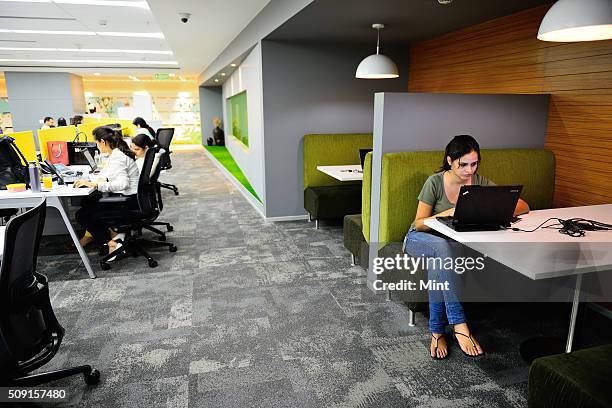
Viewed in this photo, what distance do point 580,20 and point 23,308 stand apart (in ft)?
8.97

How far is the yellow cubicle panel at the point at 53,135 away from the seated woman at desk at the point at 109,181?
1355 mm

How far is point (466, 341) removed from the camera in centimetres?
247

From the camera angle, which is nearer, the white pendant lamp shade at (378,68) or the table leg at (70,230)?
the table leg at (70,230)

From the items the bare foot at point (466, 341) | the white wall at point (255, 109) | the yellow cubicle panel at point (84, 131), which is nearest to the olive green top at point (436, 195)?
the bare foot at point (466, 341)

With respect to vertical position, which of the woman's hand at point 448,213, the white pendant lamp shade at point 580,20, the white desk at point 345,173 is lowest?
the white desk at point 345,173

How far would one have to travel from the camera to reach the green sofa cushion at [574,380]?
1440 millimetres

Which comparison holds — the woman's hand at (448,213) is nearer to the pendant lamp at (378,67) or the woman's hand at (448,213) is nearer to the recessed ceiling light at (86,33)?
the pendant lamp at (378,67)

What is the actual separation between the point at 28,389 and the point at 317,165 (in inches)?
152

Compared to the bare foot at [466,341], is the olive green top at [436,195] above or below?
above

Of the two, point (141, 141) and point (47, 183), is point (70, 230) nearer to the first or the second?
point (47, 183)

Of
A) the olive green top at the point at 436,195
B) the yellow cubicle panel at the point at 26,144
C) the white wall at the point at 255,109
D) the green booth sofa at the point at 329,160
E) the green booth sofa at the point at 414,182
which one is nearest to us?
the olive green top at the point at 436,195

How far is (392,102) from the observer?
2.97m

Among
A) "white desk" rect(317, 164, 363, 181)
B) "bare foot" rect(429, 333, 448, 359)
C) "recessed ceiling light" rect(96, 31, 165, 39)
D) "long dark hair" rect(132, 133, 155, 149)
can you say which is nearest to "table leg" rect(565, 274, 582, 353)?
"bare foot" rect(429, 333, 448, 359)

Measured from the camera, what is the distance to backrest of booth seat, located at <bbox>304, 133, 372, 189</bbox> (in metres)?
5.29
